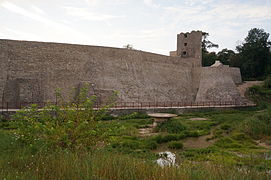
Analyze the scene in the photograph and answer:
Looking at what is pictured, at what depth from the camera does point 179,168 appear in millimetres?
4055

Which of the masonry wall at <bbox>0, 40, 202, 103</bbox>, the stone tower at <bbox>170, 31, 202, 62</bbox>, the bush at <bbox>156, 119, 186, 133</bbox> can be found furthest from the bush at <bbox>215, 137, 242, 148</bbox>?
the stone tower at <bbox>170, 31, 202, 62</bbox>

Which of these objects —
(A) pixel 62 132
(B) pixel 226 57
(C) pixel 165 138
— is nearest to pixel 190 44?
(B) pixel 226 57

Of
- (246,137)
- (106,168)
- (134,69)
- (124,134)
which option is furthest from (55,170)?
(134,69)

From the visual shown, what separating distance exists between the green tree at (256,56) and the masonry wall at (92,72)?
12.8 meters

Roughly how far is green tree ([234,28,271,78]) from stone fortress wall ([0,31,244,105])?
11.0 m

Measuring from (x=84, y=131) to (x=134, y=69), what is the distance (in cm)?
1854

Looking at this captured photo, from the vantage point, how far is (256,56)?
35.3 metres

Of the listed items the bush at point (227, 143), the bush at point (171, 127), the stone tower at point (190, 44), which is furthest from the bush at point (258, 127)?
the stone tower at point (190, 44)

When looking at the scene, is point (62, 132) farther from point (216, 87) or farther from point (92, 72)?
point (216, 87)

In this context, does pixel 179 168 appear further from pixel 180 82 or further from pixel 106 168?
pixel 180 82

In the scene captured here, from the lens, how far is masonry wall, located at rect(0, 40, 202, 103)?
1711 cm

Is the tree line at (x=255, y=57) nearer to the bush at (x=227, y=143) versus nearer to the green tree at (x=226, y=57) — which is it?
the green tree at (x=226, y=57)

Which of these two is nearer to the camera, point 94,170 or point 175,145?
point 94,170

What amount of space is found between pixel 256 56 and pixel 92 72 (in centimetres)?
2636
